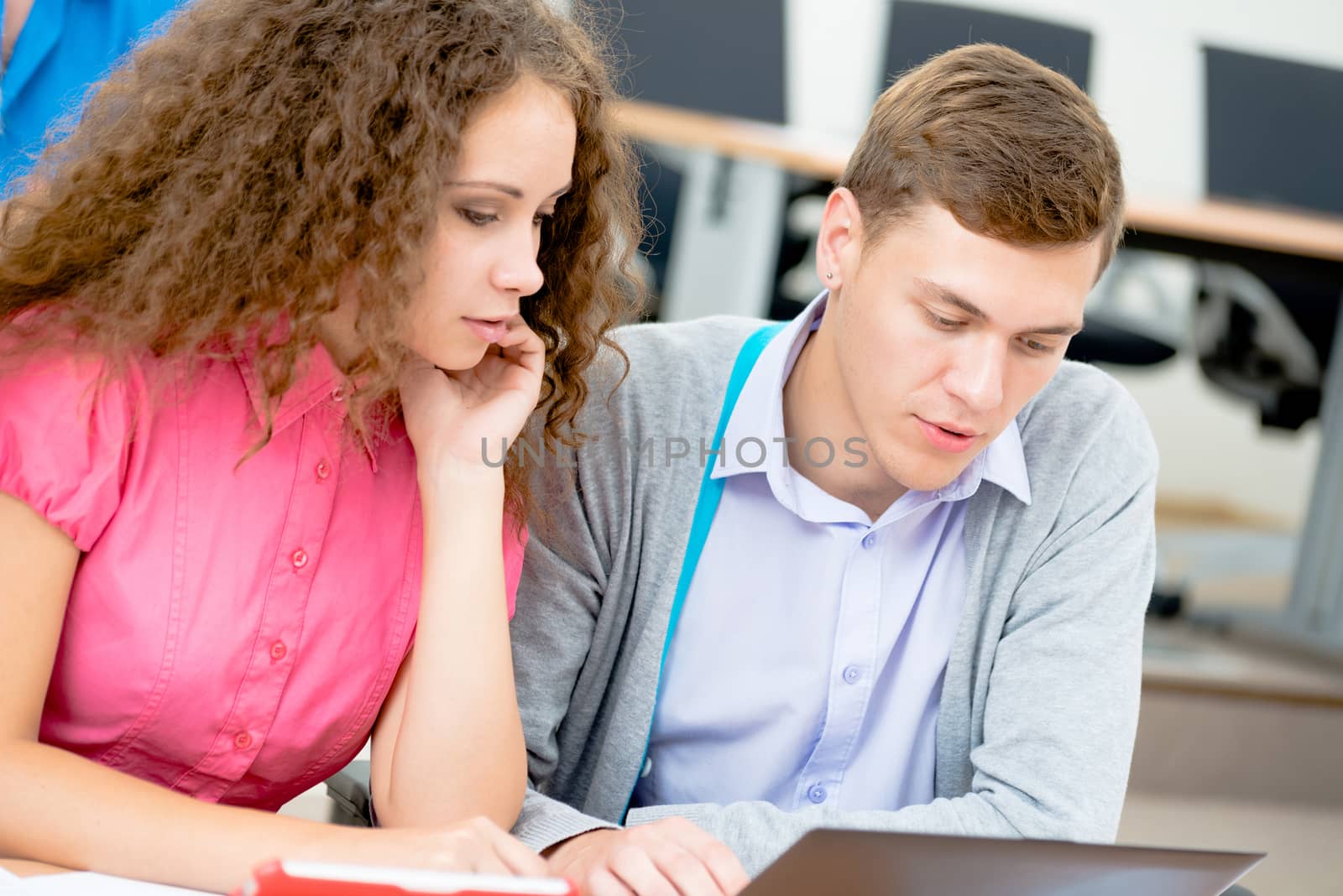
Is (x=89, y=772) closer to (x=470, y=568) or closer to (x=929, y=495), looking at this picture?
(x=470, y=568)

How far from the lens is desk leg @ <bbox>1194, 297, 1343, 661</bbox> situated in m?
3.26

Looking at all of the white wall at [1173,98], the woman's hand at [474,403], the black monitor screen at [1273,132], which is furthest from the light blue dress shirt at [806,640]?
the white wall at [1173,98]

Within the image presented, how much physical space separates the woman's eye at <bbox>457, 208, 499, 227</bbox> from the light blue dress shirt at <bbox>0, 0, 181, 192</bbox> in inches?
26.6

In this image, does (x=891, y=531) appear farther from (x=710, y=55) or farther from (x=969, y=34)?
(x=969, y=34)

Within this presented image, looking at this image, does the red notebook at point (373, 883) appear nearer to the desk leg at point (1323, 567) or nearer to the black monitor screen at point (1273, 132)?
the desk leg at point (1323, 567)

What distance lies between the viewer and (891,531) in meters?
1.27

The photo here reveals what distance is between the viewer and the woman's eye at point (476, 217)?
99 centimetres

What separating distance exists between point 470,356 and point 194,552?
242 mm

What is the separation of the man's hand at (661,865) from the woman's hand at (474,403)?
30 cm

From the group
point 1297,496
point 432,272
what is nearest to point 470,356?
point 432,272

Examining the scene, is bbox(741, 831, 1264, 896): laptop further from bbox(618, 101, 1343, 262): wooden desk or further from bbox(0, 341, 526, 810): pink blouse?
bbox(618, 101, 1343, 262): wooden desk

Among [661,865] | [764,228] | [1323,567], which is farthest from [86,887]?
[1323,567]

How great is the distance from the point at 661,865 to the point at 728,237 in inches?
83.0

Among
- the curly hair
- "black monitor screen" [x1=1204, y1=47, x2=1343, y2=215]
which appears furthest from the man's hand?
"black monitor screen" [x1=1204, y1=47, x2=1343, y2=215]
